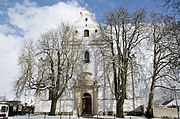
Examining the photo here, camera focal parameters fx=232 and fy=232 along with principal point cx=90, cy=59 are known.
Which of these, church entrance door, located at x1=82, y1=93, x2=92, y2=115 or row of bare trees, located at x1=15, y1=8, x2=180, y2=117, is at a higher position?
row of bare trees, located at x1=15, y1=8, x2=180, y2=117

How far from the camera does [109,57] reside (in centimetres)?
2955

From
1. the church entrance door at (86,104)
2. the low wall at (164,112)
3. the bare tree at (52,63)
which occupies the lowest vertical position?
the low wall at (164,112)

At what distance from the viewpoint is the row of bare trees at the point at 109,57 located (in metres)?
28.6

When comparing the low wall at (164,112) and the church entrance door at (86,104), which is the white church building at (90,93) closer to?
the church entrance door at (86,104)

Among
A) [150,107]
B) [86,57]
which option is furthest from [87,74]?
[150,107]

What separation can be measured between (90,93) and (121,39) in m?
9.38

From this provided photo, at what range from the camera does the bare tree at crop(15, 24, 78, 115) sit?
30.8 m

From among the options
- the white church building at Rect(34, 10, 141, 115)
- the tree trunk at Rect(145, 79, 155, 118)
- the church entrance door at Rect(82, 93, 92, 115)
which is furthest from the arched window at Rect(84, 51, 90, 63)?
the tree trunk at Rect(145, 79, 155, 118)

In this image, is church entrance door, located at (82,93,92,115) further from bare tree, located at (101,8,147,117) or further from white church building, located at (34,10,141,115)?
bare tree, located at (101,8,147,117)

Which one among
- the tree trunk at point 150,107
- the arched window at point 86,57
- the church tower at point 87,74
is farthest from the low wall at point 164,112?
the arched window at point 86,57

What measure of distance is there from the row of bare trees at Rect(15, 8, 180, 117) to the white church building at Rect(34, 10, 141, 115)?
5.68ft

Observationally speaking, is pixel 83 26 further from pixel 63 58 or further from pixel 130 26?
pixel 130 26

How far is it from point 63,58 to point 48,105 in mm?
7600

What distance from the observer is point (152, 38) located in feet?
98.0
